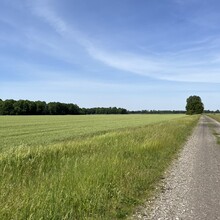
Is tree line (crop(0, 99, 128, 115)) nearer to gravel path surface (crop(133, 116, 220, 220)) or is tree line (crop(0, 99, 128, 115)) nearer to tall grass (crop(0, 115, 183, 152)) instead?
tall grass (crop(0, 115, 183, 152))

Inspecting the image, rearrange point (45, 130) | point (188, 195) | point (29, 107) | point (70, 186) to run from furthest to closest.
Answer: point (29, 107) → point (45, 130) → point (188, 195) → point (70, 186)

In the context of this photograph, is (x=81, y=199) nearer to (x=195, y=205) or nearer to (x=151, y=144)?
(x=195, y=205)

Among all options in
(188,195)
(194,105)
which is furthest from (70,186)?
(194,105)

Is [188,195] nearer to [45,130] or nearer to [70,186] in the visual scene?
[70,186]

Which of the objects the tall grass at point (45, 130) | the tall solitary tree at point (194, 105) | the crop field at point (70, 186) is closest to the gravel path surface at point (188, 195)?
the crop field at point (70, 186)

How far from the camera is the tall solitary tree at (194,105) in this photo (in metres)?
154

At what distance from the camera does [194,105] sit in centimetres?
15575

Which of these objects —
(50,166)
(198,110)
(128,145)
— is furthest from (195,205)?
(198,110)

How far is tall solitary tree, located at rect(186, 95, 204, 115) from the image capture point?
506ft

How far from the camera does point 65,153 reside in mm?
12117

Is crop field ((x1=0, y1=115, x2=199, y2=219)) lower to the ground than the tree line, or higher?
lower

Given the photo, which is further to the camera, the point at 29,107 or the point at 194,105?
the point at 194,105

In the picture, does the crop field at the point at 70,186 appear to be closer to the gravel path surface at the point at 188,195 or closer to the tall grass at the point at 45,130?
the gravel path surface at the point at 188,195

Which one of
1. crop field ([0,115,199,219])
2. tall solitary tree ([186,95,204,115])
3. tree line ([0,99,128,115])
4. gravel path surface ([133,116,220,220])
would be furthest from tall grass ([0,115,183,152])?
tall solitary tree ([186,95,204,115])
